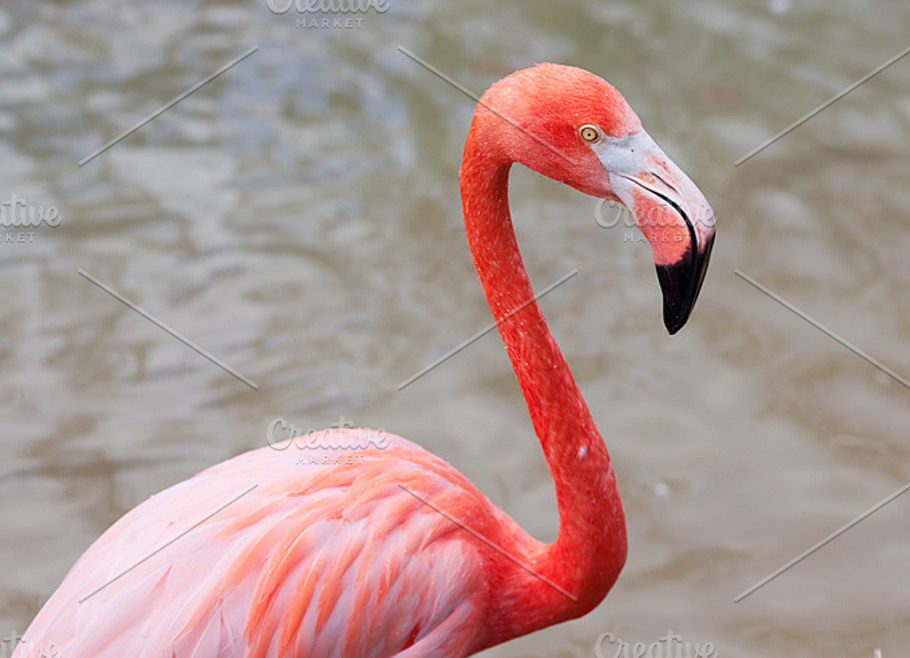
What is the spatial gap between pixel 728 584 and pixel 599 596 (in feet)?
3.60

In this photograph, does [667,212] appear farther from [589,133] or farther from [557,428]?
[557,428]

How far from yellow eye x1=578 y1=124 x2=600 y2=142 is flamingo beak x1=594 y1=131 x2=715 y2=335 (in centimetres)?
3

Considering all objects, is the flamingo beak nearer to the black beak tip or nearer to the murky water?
the black beak tip

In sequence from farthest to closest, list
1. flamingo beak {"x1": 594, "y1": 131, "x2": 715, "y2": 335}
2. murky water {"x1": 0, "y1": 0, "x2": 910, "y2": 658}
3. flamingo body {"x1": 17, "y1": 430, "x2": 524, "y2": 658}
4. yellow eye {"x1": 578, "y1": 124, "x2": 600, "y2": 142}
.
Answer: murky water {"x1": 0, "y1": 0, "x2": 910, "y2": 658}, flamingo body {"x1": 17, "y1": 430, "x2": 524, "y2": 658}, yellow eye {"x1": 578, "y1": 124, "x2": 600, "y2": 142}, flamingo beak {"x1": 594, "y1": 131, "x2": 715, "y2": 335}

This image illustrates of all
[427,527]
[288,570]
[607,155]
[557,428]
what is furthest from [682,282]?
[288,570]

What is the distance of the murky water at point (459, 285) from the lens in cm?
402

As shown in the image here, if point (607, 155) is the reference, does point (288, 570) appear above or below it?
below

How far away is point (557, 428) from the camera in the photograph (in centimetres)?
283

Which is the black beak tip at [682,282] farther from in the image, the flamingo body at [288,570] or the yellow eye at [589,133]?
the flamingo body at [288,570]

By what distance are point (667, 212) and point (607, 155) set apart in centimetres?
22

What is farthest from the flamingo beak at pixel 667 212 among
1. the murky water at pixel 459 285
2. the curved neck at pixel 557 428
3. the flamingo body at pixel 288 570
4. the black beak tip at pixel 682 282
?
the murky water at pixel 459 285

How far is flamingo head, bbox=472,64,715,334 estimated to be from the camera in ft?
7.60

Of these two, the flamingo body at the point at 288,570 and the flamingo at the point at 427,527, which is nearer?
the flamingo at the point at 427,527

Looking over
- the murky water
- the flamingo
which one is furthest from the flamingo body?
the murky water
